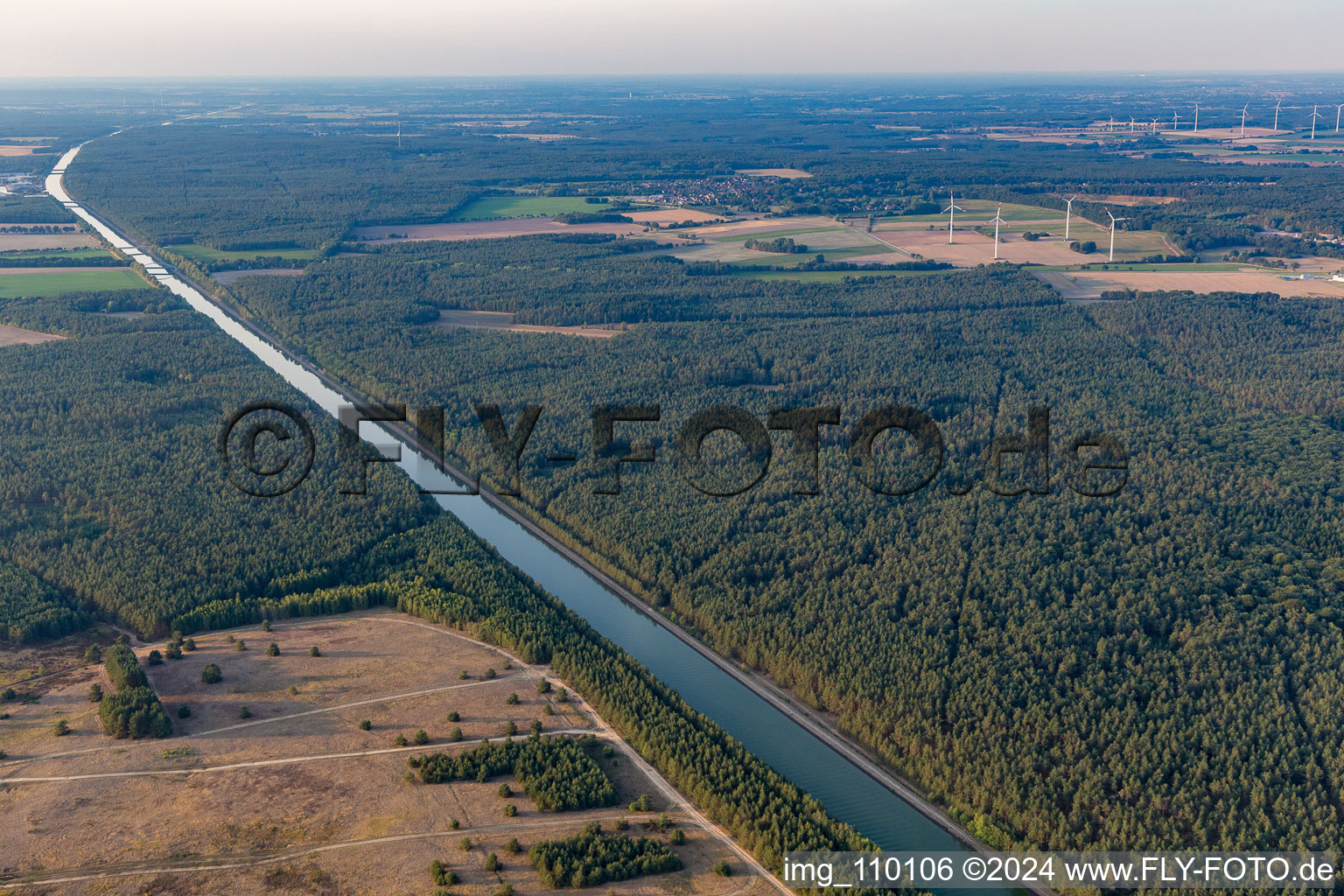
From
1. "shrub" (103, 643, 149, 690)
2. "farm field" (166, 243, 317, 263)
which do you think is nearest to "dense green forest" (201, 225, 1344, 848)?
"shrub" (103, 643, 149, 690)

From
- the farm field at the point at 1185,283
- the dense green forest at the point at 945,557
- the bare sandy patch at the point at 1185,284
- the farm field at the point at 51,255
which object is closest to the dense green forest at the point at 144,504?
the dense green forest at the point at 945,557

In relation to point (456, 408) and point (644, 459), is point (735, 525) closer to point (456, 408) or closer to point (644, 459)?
point (644, 459)

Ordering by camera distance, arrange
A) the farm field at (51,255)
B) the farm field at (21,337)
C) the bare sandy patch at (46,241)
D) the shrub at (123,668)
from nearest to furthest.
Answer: the shrub at (123,668)
the farm field at (21,337)
the farm field at (51,255)
the bare sandy patch at (46,241)

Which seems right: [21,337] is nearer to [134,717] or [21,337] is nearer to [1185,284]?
[134,717]

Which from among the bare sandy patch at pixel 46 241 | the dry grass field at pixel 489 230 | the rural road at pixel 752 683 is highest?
the dry grass field at pixel 489 230

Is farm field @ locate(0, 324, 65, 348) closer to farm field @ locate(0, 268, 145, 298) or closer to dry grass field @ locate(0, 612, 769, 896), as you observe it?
farm field @ locate(0, 268, 145, 298)

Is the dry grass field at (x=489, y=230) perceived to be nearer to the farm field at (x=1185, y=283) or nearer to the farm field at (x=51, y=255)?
the farm field at (x=51, y=255)
